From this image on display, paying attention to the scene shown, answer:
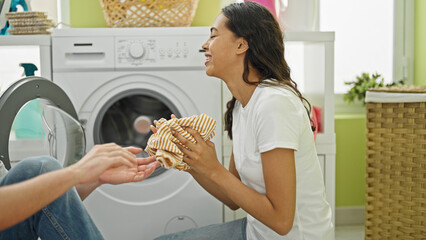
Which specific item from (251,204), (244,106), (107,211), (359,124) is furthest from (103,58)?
(359,124)

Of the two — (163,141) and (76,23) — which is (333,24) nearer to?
(76,23)

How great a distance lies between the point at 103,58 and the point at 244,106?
837 mm

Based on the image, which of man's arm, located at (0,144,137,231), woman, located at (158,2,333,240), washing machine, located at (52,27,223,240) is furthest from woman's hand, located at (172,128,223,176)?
washing machine, located at (52,27,223,240)

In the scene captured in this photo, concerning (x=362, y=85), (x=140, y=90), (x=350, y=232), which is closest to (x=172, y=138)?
(x=140, y=90)

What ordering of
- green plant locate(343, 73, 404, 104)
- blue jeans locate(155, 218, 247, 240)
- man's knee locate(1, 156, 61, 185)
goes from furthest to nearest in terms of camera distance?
green plant locate(343, 73, 404, 104) < blue jeans locate(155, 218, 247, 240) < man's knee locate(1, 156, 61, 185)

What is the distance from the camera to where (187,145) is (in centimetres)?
128

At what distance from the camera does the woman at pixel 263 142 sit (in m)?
1.26

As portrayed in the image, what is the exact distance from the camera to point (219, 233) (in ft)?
5.31

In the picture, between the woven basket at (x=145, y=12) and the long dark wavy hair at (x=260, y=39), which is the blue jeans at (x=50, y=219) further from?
the woven basket at (x=145, y=12)

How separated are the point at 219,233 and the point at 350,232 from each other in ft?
4.08

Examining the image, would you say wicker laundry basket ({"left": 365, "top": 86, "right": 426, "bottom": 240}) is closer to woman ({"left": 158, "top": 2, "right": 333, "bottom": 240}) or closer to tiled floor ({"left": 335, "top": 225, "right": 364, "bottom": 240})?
tiled floor ({"left": 335, "top": 225, "right": 364, "bottom": 240})

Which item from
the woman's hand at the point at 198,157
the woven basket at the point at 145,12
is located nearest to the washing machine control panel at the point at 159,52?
the woven basket at the point at 145,12

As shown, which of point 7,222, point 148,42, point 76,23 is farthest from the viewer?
point 76,23

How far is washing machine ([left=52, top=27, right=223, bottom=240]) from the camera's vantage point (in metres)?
2.06
